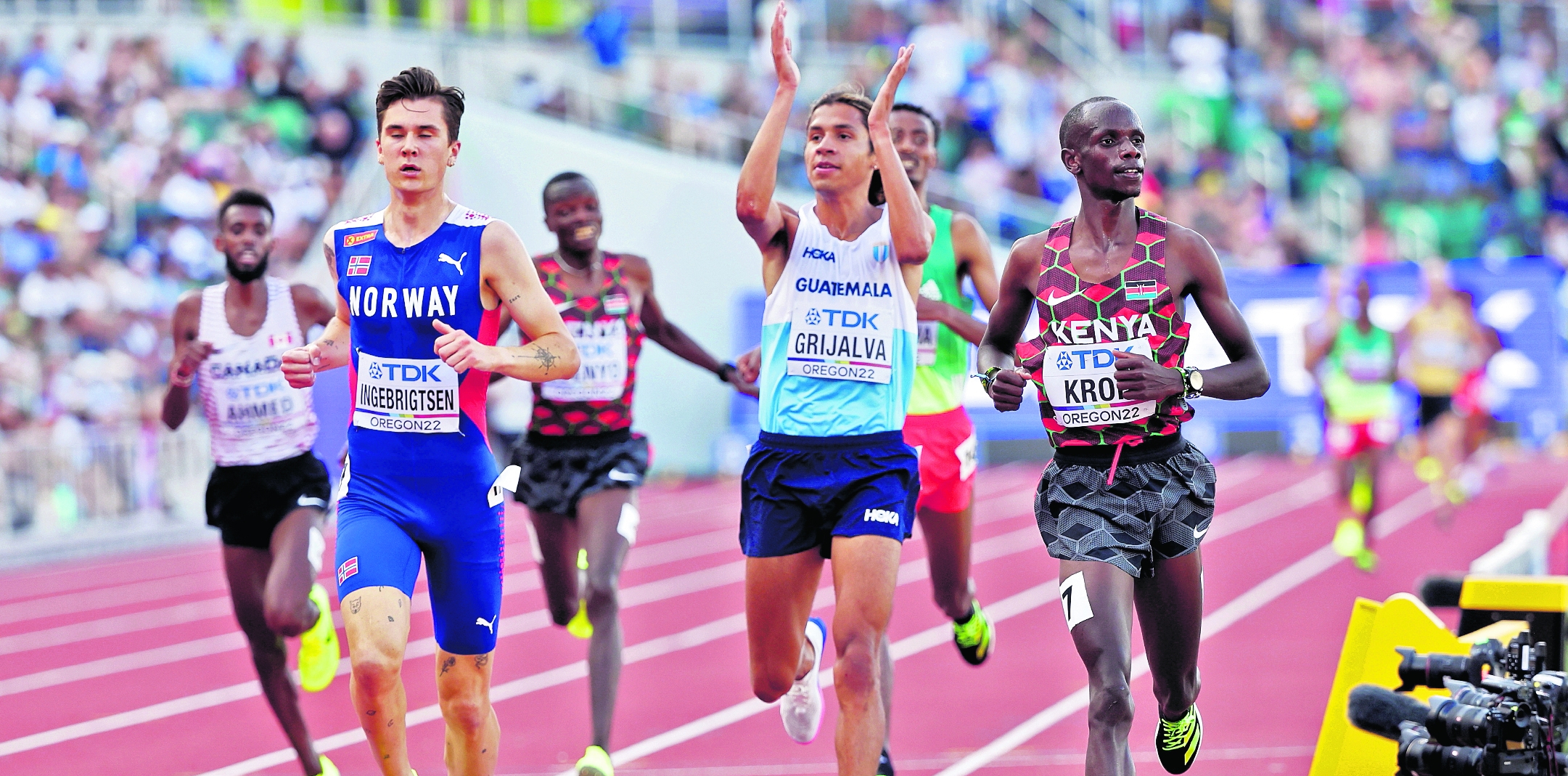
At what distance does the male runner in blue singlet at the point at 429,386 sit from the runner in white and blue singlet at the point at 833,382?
808 millimetres

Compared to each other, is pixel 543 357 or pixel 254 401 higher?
pixel 543 357

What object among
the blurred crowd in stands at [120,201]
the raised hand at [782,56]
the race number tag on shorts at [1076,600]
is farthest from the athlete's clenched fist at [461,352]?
the blurred crowd in stands at [120,201]

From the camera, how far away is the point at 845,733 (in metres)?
5.25

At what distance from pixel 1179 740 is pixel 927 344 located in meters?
2.21

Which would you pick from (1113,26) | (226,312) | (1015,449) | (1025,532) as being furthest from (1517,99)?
(226,312)

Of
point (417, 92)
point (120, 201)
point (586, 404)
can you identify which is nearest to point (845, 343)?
point (417, 92)

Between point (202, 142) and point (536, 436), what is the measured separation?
14051mm

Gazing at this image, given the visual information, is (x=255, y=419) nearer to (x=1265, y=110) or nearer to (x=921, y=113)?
(x=921, y=113)

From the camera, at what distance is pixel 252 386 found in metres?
6.93

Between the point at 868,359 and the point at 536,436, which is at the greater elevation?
the point at 868,359

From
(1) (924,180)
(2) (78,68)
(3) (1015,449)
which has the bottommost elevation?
(3) (1015,449)

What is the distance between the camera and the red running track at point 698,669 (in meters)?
7.50

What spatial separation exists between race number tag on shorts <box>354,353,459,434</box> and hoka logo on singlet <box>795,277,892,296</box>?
1.24 meters

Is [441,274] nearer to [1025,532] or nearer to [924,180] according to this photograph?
[924,180]
